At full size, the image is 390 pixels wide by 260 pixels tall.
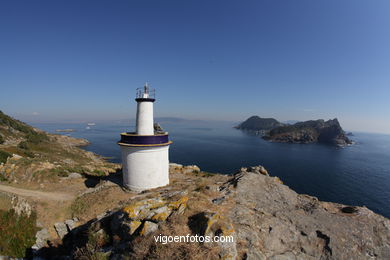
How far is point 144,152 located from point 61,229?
26.3 feet

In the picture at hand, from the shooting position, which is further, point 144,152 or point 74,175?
point 74,175

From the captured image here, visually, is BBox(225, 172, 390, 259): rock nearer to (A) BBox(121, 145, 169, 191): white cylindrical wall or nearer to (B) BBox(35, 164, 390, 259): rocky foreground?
(B) BBox(35, 164, 390, 259): rocky foreground

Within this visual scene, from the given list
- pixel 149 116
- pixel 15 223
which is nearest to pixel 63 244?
pixel 15 223

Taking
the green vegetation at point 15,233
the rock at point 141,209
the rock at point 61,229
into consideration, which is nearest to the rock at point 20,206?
the green vegetation at point 15,233

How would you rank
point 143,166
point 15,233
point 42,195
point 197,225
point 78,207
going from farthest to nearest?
point 42,195 < point 143,166 < point 78,207 < point 15,233 < point 197,225

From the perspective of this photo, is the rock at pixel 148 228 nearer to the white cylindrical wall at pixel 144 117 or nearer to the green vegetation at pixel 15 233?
the green vegetation at pixel 15 233

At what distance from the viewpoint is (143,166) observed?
630 inches

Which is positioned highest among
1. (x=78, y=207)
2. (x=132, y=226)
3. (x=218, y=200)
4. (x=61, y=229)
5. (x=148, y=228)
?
(x=218, y=200)

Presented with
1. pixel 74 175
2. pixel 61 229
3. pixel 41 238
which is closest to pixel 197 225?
pixel 61 229

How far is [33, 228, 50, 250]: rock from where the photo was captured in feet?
38.7

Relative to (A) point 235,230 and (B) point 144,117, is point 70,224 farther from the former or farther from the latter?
(A) point 235,230

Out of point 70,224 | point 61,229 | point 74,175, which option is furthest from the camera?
point 74,175

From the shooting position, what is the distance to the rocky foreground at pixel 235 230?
7.48 m

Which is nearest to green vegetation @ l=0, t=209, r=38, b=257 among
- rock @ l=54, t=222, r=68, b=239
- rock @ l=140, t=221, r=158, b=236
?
rock @ l=54, t=222, r=68, b=239
